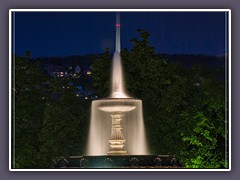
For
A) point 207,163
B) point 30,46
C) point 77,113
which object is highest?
point 30,46

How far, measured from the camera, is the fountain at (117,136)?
11289 millimetres

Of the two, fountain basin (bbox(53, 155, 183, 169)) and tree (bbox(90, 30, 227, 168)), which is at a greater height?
tree (bbox(90, 30, 227, 168))

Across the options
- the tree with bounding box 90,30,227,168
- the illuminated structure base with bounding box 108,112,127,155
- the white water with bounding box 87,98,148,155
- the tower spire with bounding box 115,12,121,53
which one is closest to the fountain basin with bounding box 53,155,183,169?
the illuminated structure base with bounding box 108,112,127,155

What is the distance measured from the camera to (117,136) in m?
13.5

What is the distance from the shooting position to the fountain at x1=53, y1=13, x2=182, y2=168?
37.0 feet

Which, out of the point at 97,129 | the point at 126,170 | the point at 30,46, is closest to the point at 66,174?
the point at 126,170

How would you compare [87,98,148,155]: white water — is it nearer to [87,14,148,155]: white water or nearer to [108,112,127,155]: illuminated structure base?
[87,14,148,155]: white water

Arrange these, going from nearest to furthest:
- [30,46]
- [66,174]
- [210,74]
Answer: [66,174]
[30,46]
[210,74]

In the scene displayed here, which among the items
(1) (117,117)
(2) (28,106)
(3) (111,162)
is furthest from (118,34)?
(3) (111,162)

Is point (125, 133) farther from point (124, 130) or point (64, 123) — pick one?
point (64, 123)

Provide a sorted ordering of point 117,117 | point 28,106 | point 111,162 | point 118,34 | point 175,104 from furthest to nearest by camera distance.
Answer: point 175,104, point 28,106, point 118,34, point 117,117, point 111,162
